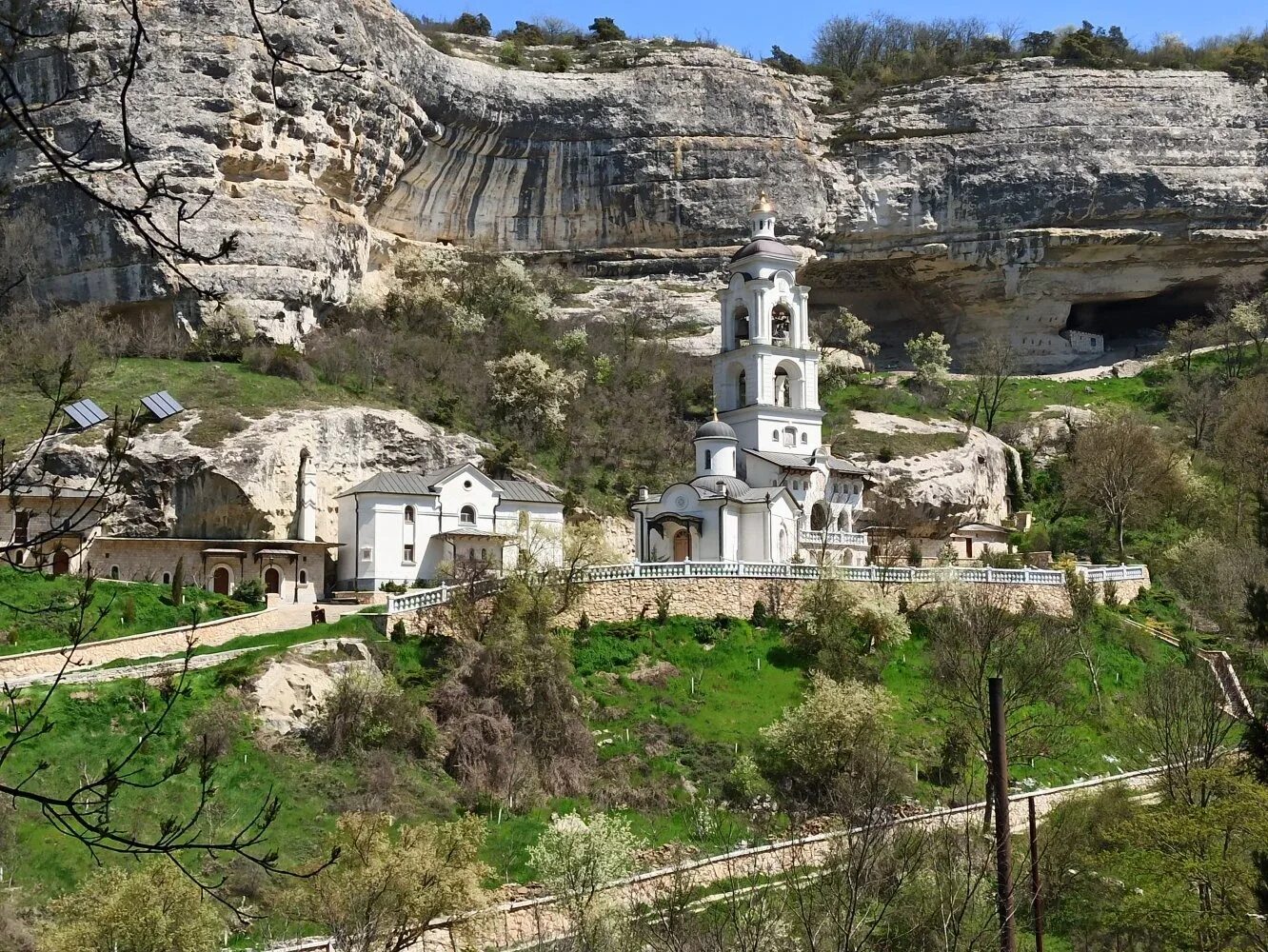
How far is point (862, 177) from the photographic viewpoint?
67.5m

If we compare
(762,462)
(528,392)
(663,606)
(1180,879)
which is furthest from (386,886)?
(528,392)

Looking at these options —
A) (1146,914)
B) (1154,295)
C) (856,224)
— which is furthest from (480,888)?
(1154,295)

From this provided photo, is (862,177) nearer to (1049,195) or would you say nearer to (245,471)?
(1049,195)

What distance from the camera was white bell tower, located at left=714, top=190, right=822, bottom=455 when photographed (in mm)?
48375

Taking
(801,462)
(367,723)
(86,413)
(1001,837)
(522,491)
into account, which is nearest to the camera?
(1001,837)

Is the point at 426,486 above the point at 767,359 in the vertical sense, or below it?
below

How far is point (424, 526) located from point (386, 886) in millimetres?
22355

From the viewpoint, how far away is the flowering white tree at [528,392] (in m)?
52.2

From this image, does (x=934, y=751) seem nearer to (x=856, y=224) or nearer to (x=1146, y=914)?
(x=1146, y=914)

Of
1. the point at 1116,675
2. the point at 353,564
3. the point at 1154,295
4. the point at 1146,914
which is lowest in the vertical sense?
the point at 1146,914

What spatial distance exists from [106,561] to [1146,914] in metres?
27.4

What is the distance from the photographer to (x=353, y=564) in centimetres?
4134

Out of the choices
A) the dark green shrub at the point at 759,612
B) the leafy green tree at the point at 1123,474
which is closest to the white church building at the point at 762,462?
the dark green shrub at the point at 759,612

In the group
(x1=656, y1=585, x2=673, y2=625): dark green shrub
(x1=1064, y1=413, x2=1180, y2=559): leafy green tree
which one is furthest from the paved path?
(x1=1064, y1=413, x2=1180, y2=559): leafy green tree
